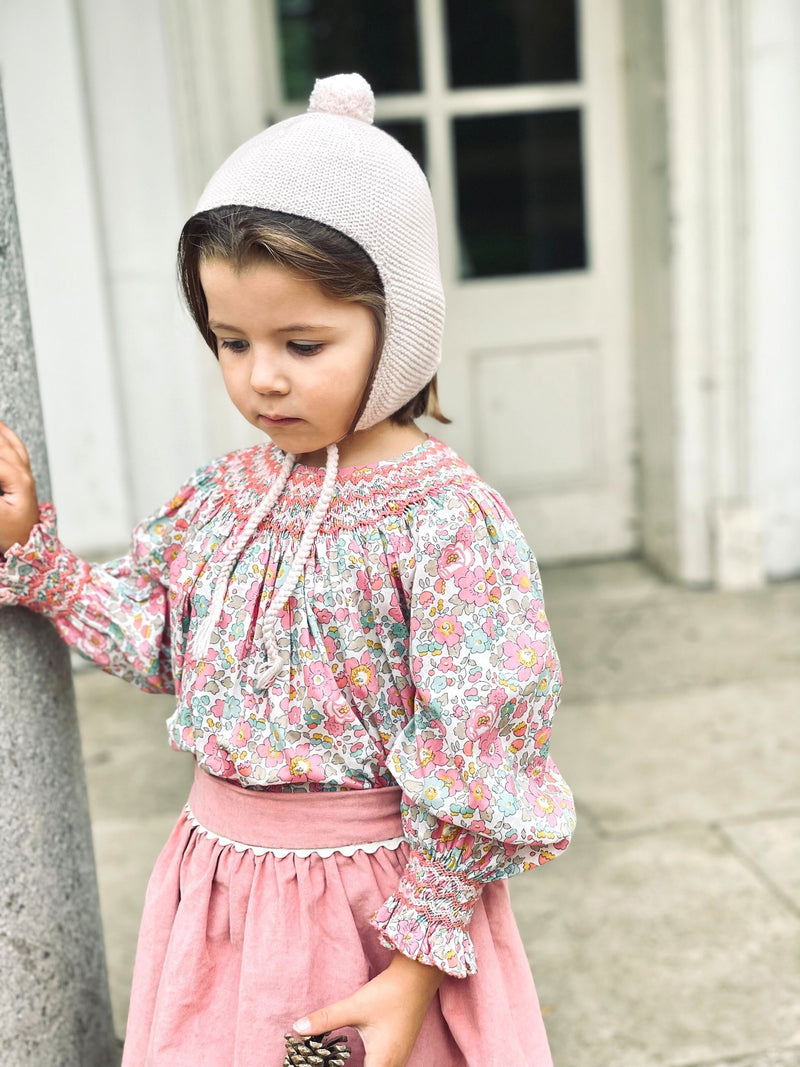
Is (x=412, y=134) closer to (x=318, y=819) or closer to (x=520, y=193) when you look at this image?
(x=520, y=193)

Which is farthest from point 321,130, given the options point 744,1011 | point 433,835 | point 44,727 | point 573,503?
point 573,503

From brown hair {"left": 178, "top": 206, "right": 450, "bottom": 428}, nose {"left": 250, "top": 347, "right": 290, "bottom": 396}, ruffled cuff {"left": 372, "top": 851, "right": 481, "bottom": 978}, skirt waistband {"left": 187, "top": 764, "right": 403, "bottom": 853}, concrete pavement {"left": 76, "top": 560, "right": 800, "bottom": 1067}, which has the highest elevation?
brown hair {"left": 178, "top": 206, "right": 450, "bottom": 428}

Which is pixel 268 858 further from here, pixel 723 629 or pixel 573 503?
pixel 573 503

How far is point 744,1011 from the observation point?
222 cm

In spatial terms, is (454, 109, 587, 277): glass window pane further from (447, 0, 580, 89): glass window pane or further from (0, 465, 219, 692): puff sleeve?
(0, 465, 219, 692): puff sleeve

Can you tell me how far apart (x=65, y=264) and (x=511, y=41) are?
A: 1.74 m

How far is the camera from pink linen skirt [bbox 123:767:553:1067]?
143 centimetres

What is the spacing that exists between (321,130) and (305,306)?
197mm

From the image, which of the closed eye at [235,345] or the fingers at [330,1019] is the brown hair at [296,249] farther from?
the fingers at [330,1019]

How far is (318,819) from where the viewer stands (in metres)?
1.44

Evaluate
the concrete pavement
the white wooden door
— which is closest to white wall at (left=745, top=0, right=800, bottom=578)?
the concrete pavement

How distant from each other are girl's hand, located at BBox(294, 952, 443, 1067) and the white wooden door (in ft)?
11.0

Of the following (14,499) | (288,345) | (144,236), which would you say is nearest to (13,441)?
(14,499)

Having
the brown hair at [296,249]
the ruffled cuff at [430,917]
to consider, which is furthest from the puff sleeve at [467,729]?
the brown hair at [296,249]
